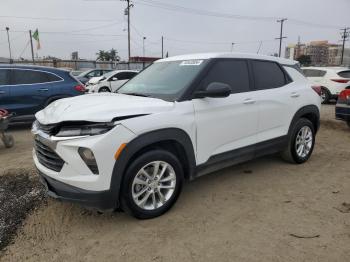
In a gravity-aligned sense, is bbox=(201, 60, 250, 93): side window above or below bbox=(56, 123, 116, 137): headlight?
above

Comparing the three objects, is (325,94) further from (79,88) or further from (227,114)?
(227,114)

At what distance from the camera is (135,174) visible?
3.00 m

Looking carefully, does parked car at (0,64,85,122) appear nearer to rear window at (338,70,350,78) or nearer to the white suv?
the white suv

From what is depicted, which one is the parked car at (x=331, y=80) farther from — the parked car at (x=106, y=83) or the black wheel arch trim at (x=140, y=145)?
the black wheel arch trim at (x=140, y=145)

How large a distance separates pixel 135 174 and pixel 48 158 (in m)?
0.88

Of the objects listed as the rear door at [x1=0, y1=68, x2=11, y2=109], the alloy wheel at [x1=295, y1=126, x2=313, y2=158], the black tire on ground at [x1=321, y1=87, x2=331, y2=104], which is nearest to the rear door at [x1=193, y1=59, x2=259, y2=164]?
the alloy wheel at [x1=295, y1=126, x2=313, y2=158]

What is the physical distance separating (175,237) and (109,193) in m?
0.77

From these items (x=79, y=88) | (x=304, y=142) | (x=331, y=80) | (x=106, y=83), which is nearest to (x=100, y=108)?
(x=304, y=142)

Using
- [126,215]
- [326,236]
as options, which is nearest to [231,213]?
[326,236]

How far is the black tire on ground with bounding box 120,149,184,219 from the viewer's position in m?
2.98

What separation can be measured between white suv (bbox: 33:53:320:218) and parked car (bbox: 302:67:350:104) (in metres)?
9.60

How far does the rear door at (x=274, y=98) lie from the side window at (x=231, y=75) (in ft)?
0.67

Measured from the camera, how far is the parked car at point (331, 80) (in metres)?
12.9

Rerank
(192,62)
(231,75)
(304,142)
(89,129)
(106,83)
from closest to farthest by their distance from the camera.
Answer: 1. (89,129)
2. (192,62)
3. (231,75)
4. (304,142)
5. (106,83)
